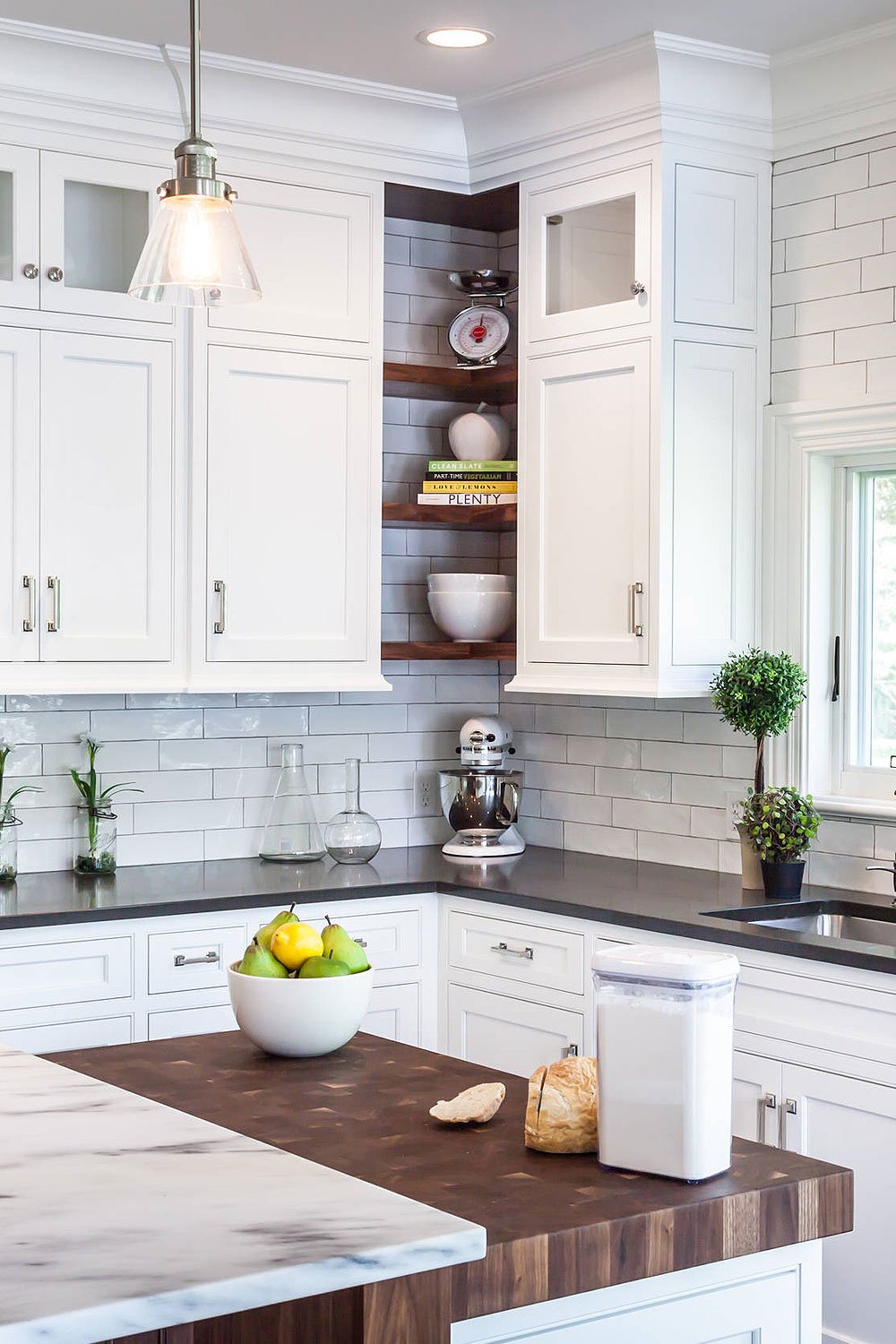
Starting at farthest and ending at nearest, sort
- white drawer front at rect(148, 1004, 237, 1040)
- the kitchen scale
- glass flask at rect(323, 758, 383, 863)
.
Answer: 1. the kitchen scale
2. glass flask at rect(323, 758, 383, 863)
3. white drawer front at rect(148, 1004, 237, 1040)

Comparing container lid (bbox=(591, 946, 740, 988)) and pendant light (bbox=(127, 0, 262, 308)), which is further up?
pendant light (bbox=(127, 0, 262, 308))

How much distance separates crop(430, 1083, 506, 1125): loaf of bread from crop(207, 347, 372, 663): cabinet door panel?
6.97 feet

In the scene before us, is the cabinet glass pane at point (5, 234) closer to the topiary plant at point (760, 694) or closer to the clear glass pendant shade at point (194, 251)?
the clear glass pendant shade at point (194, 251)

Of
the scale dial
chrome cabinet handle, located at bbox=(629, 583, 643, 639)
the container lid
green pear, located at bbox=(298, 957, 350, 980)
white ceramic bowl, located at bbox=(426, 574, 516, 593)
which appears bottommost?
green pear, located at bbox=(298, 957, 350, 980)

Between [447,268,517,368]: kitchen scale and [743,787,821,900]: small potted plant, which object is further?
[447,268,517,368]: kitchen scale

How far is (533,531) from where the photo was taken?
4.06 metres

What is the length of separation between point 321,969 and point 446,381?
2548mm

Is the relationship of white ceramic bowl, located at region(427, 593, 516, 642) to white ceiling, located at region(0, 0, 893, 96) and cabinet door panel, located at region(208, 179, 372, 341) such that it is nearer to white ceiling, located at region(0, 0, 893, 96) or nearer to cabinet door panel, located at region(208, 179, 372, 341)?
cabinet door panel, located at region(208, 179, 372, 341)

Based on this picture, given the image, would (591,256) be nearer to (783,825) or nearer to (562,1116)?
(783,825)

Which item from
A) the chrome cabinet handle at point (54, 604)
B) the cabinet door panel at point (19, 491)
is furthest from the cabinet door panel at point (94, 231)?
the chrome cabinet handle at point (54, 604)

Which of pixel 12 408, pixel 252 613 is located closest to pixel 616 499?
pixel 252 613

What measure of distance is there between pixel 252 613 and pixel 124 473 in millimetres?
468

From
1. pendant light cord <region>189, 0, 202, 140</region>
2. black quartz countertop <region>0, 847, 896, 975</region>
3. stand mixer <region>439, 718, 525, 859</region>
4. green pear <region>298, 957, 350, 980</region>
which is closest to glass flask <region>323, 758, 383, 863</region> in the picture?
black quartz countertop <region>0, 847, 896, 975</region>

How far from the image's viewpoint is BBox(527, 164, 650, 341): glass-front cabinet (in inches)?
147
